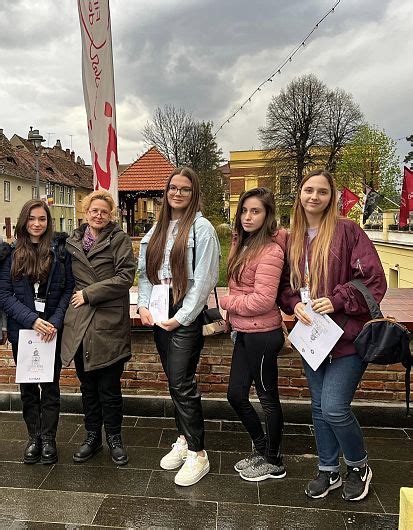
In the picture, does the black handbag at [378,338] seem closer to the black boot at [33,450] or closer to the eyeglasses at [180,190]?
the eyeglasses at [180,190]

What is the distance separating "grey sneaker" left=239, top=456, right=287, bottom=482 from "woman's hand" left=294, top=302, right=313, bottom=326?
1.08 meters

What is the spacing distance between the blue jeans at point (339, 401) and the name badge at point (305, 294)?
0.39 metres

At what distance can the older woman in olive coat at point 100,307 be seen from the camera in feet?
10.2

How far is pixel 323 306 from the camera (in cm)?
262

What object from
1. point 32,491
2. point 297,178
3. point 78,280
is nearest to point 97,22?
point 78,280

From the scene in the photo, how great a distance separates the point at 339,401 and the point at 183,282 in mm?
1227

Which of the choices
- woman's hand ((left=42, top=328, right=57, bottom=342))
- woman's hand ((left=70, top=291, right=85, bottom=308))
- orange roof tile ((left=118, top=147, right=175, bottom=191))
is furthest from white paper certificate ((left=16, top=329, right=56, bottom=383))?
orange roof tile ((left=118, top=147, right=175, bottom=191))

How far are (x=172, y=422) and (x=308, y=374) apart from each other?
1672 mm

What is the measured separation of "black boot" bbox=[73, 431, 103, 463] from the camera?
328 centimetres

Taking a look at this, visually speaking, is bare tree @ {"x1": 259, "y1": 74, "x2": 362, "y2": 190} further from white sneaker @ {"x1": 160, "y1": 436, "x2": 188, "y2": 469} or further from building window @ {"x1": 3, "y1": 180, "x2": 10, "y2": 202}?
white sneaker @ {"x1": 160, "y1": 436, "x2": 188, "y2": 469}

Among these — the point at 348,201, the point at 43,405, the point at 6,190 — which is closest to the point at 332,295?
the point at 43,405

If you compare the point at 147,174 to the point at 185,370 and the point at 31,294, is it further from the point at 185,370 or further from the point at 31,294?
the point at 185,370

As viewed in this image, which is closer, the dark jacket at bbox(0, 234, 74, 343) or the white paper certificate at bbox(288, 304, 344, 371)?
the white paper certificate at bbox(288, 304, 344, 371)

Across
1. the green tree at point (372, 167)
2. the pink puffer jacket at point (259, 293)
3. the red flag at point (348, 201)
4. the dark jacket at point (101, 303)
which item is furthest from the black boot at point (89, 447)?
the green tree at point (372, 167)
